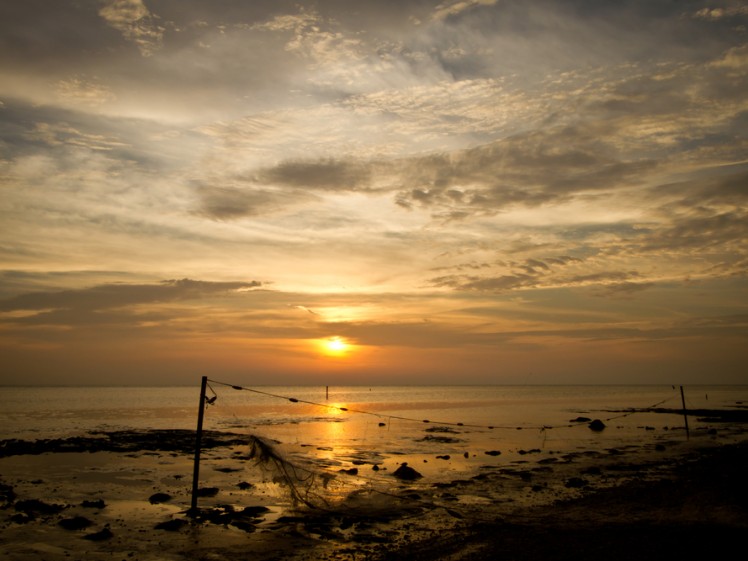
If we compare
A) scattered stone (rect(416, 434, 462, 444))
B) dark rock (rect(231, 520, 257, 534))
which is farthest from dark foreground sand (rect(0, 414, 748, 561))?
scattered stone (rect(416, 434, 462, 444))

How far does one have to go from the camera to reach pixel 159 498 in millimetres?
22422

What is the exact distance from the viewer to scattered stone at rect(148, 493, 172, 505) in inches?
868

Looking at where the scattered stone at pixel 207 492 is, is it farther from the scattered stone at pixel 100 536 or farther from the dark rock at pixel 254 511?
the scattered stone at pixel 100 536

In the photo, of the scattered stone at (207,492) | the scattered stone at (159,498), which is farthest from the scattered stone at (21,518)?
the scattered stone at (207,492)

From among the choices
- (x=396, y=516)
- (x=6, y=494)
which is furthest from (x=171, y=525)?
(x=6, y=494)

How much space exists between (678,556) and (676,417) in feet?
218

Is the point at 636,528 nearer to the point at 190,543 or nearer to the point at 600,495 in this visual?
the point at 600,495

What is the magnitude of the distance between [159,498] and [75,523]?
15.3ft

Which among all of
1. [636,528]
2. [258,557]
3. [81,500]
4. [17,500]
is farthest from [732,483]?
[17,500]

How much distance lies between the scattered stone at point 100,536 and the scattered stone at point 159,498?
4777 millimetres

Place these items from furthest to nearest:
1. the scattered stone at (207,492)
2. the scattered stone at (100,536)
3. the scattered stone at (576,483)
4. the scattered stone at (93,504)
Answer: the scattered stone at (576,483), the scattered stone at (207,492), the scattered stone at (93,504), the scattered stone at (100,536)

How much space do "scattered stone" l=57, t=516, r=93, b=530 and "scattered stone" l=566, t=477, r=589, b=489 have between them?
20897 millimetres

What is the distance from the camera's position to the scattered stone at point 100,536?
16641mm

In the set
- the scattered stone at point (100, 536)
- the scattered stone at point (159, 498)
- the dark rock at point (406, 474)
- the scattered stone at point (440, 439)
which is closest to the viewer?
the scattered stone at point (100, 536)
